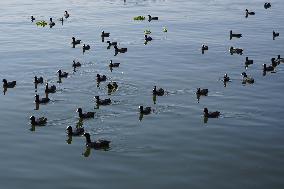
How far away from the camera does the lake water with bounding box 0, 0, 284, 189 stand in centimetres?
3600

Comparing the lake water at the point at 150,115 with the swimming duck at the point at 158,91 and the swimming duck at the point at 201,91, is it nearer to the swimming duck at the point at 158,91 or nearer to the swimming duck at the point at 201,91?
the swimming duck at the point at 158,91

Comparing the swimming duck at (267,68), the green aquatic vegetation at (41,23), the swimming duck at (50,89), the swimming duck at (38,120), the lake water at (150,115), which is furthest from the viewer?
the green aquatic vegetation at (41,23)

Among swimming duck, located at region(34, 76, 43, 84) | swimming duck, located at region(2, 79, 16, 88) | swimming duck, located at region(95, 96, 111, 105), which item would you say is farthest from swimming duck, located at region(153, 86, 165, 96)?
swimming duck, located at region(2, 79, 16, 88)

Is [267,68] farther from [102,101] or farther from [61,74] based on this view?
[61,74]

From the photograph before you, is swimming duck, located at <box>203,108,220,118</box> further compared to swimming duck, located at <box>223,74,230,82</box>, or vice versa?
swimming duck, located at <box>223,74,230,82</box>

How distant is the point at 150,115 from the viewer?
47.2 meters

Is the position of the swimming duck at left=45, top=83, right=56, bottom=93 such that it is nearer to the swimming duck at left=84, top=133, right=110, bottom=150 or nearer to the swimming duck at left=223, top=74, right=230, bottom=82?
the swimming duck at left=84, top=133, right=110, bottom=150

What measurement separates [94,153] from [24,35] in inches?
2158

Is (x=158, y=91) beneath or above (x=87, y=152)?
above

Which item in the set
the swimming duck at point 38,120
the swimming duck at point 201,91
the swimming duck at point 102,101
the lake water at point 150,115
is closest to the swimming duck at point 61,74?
the lake water at point 150,115

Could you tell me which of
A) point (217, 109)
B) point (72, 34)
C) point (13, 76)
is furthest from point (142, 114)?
point (72, 34)

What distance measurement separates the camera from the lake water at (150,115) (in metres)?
36.0

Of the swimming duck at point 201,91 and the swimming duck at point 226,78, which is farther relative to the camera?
the swimming duck at point 226,78

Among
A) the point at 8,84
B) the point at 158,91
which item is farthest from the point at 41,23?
the point at 158,91
